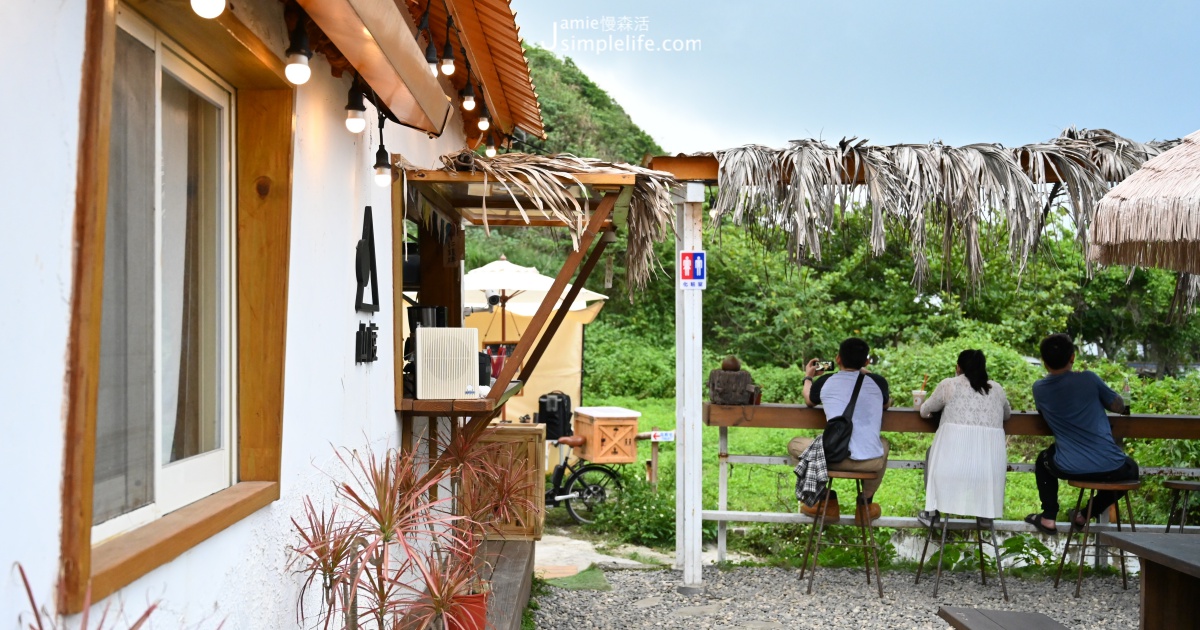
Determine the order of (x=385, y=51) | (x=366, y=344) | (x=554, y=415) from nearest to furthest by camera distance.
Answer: (x=385, y=51)
(x=366, y=344)
(x=554, y=415)

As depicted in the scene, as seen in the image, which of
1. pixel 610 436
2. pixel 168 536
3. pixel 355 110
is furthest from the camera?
pixel 610 436

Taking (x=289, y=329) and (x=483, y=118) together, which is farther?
(x=483, y=118)

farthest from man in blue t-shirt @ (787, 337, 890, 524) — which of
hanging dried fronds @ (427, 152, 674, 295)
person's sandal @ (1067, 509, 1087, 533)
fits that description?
hanging dried fronds @ (427, 152, 674, 295)

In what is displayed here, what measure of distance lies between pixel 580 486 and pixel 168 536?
23.0 ft

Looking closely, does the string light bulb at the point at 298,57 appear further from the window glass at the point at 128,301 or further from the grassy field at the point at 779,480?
the grassy field at the point at 779,480

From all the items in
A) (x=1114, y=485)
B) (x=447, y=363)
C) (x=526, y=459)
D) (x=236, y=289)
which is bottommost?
(x=1114, y=485)

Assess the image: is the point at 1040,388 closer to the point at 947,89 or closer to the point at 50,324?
the point at 50,324

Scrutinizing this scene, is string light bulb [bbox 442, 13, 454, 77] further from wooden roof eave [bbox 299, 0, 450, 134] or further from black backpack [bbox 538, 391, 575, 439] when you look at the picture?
black backpack [bbox 538, 391, 575, 439]

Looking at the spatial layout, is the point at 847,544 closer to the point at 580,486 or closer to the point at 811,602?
the point at 811,602

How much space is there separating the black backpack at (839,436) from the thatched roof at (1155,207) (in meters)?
1.88

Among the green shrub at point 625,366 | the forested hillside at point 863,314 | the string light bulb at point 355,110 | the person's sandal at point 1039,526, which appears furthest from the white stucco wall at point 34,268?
the green shrub at point 625,366

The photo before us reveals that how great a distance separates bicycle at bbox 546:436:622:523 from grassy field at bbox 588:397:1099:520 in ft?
2.85

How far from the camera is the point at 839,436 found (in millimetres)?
5992

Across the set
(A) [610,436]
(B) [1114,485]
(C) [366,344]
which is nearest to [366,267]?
(C) [366,344]
